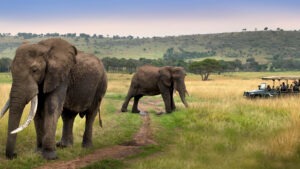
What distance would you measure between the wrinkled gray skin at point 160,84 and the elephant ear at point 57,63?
11474 mm

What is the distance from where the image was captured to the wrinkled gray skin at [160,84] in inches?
883

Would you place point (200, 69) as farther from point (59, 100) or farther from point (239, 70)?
point (59, 100)

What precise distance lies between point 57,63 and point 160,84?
1305 cm

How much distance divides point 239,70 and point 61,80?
123 metres

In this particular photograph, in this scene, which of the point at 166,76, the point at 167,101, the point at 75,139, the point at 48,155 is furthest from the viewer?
the point at 166,76

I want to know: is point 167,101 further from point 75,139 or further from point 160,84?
point 75,139

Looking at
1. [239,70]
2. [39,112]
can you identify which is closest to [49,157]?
[39,112]

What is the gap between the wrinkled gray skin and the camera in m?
22.4

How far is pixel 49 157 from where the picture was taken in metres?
10.2

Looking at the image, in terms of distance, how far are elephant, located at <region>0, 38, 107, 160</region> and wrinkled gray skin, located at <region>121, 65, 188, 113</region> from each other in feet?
33.4

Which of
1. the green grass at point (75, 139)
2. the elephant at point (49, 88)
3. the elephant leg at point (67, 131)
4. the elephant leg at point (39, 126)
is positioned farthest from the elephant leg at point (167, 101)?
the elephant leg at point (39, 126)

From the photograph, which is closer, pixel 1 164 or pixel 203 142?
pixel 1 164

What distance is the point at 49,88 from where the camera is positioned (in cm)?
1009

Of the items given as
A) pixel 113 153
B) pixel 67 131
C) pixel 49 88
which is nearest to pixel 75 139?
pixel 67 131
